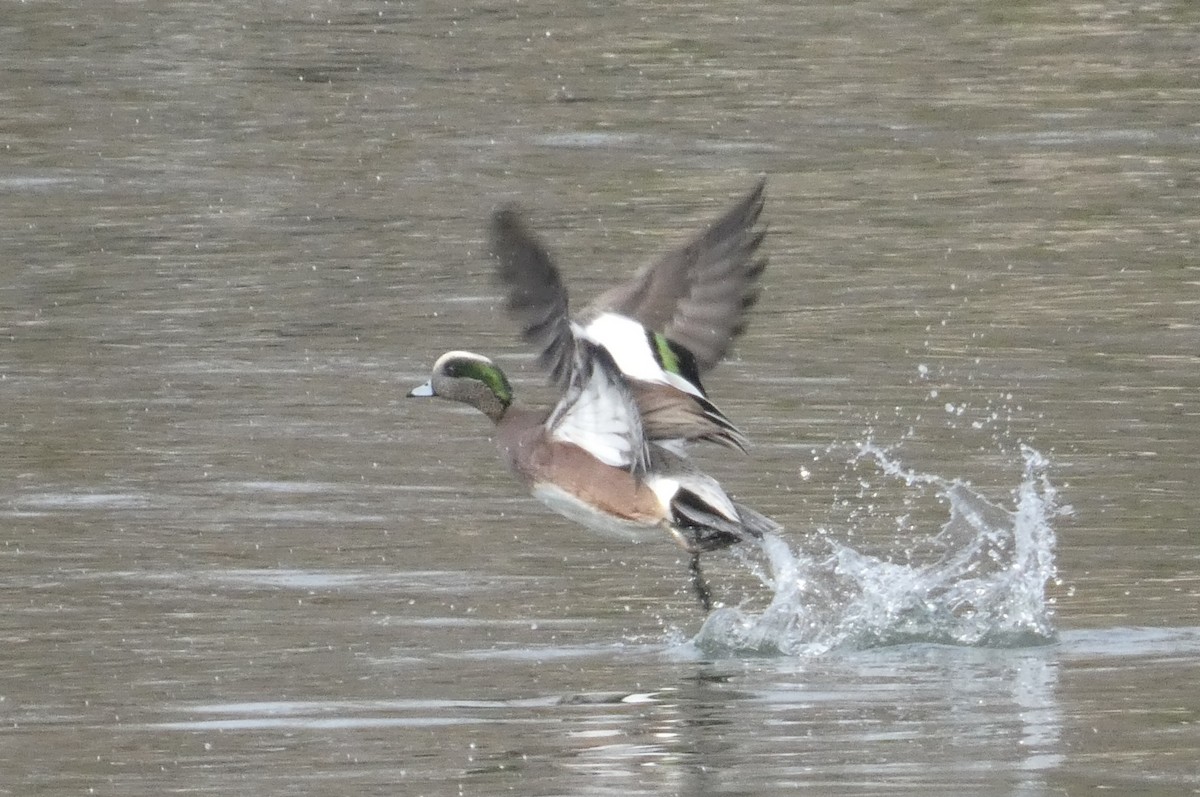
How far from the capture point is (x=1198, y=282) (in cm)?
1273

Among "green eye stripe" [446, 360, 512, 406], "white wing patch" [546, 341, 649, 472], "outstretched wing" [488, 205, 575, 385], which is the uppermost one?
"outstretched wing" [488, 205, 575, 385]

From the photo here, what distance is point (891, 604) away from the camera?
301 inches

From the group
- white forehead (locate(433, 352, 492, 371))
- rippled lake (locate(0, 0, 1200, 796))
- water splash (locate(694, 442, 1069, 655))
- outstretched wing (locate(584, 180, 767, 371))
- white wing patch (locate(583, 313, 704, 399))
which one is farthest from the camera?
white forehead (locate(433, 352, 492, 371))

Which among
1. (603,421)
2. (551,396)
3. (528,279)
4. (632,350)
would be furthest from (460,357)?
(551,396)

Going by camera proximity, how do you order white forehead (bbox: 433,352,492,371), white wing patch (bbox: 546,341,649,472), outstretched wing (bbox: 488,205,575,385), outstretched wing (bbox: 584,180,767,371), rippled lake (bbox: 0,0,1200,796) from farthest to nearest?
white forehead (bbox: 433,352,492,371)
outstretched wing (bbox: 584,180,767,371)
white wing patch (bbox: 546,341,649,472)
outstretched wing (bbox: 488,205,575,385)
rippled lake (bbox: 0,0,1200,796)

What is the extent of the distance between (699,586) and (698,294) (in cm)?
101

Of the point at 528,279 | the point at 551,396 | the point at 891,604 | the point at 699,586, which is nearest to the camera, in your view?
the point at 528,279

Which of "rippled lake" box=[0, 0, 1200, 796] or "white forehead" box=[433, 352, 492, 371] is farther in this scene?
"white forehead" box=[433, 352, 492, 371]

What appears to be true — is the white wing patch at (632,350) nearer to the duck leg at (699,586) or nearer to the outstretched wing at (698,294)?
the outstretched wing at (698,294)

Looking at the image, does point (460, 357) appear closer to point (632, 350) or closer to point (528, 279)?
point (632, 350)

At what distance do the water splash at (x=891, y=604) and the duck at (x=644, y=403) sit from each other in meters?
0.25

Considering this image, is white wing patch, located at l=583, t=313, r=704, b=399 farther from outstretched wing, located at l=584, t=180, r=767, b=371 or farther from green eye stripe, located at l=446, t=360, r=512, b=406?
green eye stripe, located at l=446, t=360, r=512, b=406

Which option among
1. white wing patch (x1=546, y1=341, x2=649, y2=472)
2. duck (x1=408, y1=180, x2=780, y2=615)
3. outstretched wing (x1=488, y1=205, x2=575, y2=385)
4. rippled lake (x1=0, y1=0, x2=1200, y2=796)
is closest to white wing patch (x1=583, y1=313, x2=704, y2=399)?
duck (x1=408, y1=180, x2=780, y2=615)

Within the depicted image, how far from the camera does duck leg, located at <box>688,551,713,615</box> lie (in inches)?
311
